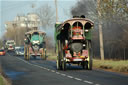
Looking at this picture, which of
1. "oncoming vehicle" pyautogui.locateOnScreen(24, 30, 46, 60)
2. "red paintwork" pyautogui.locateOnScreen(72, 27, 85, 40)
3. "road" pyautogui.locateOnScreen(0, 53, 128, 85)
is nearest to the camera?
"road" pyautogui.locateOnScreen(0, 53, 128, 85)

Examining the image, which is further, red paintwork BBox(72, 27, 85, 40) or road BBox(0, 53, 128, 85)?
red paintwork BBox(72, 27, 85, 40)

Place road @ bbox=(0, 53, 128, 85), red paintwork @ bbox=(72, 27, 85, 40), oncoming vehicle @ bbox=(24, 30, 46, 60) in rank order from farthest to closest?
oncoming vehicle @ bbox=(24, 30, 46, 60) → red paintwork @ bbox=(72, 27, 85, 40) → road @ bbox=(0, 53, 128, 85)

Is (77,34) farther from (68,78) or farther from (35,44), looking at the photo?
(35,44)

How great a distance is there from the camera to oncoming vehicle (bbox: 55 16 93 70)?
87.4 feet

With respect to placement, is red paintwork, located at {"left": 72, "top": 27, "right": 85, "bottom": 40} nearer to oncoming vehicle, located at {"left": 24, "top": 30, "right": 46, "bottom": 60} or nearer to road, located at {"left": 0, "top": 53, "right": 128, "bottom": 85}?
road, located at {"left": 0, "top": 53, "right": 128, "bottom": 85}

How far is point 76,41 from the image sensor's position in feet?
89.5

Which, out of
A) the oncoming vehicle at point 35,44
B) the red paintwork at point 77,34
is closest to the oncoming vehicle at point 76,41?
the red paintwork at point 77,34

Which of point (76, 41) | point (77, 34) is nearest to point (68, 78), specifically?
point (77, 34)

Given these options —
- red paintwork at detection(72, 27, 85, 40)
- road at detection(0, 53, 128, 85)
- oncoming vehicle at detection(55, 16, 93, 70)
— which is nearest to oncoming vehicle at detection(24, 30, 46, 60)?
oncoming vehicle at detection(55, 16, 93, 70)

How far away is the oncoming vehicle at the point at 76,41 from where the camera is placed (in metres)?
26.6

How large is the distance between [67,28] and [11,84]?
1106cm

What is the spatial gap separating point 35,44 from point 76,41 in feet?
80.1

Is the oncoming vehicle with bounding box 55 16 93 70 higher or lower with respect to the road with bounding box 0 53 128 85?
higher

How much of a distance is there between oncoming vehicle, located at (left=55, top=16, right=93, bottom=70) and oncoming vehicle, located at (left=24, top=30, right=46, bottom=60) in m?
22.9
